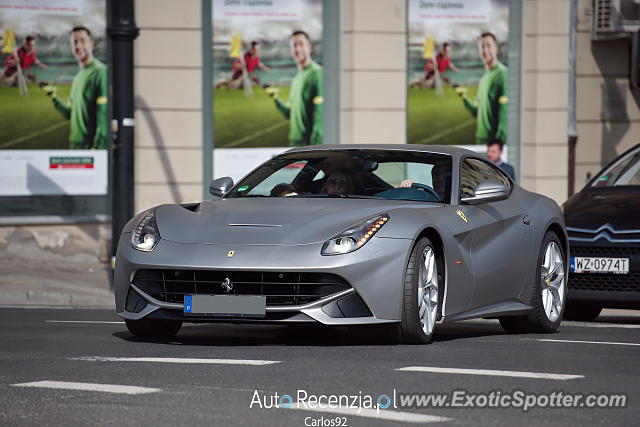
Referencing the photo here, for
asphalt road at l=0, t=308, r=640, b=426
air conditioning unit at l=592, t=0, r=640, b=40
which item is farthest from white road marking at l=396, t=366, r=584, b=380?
air conditioning unit at l=592, t=0, r=640, b=40

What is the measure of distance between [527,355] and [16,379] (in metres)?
2.78

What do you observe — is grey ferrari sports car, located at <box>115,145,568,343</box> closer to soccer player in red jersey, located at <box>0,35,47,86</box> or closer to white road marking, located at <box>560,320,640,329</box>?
white road marking, located at <box>560,320,640,329</box>

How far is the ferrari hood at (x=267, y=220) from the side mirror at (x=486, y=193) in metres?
0.41

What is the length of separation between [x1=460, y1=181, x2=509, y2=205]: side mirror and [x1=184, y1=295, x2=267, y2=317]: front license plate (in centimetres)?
181

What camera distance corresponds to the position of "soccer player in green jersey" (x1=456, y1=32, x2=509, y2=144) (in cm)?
2038

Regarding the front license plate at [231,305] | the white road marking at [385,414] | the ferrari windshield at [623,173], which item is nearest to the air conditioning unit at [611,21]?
the ferrari windshield at [623,173]

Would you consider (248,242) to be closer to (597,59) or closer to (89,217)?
(89,217)

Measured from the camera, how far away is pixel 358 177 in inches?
371

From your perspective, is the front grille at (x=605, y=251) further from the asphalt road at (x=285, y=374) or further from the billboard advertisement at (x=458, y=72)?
the billboard advertisement at (x=458, y=72)

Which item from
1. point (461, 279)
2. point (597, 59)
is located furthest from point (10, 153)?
point (461, 279)

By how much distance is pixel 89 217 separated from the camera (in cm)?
1889

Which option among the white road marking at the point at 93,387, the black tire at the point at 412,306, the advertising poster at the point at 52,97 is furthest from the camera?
the advertising poster at the point at 52,97

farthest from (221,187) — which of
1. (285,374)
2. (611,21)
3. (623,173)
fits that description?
(611,21)

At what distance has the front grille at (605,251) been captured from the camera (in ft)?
36.3
